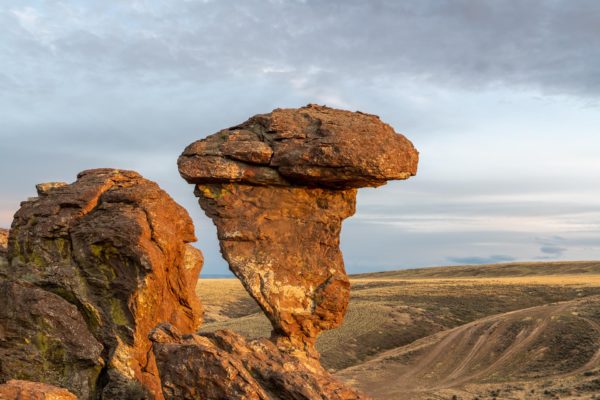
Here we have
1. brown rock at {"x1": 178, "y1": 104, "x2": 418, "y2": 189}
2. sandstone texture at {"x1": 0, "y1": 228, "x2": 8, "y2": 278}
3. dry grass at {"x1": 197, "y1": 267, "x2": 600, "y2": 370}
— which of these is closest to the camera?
sandstone texture at {"x1": 0, "y1": 228, "x2": 8, "y2": 278}

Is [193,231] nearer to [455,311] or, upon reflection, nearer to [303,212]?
[303,212]

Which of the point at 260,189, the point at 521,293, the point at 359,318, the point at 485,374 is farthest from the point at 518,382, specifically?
the point at 521,293

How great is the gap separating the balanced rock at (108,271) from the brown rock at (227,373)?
374 centimetres

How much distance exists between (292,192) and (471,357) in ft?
96.6

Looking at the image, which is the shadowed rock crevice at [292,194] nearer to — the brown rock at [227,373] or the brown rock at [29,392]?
the brown rock at [227,373]

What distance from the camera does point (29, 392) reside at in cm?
1562

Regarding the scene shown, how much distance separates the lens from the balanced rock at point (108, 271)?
21.9 metres

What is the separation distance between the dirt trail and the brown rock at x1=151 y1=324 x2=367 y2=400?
919 inches

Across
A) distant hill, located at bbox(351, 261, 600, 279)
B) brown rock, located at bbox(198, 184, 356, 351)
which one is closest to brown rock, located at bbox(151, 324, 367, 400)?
brown rock, located at bbox(198, 184, 356, 351)

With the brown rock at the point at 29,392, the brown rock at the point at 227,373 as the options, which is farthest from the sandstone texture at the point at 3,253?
the brown rock at the point at 29,392

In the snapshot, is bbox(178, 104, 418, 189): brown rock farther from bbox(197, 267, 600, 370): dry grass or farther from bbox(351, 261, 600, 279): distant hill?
bbox(351, 261, 600, 279): distant hill

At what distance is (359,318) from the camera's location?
62.2 m

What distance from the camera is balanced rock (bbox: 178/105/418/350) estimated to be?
24.3 metres

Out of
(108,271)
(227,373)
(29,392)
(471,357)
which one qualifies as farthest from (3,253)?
(471,357)
